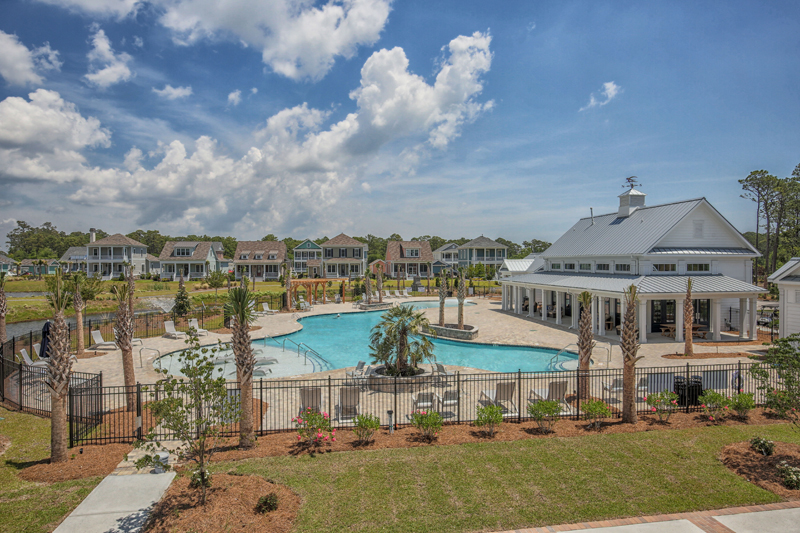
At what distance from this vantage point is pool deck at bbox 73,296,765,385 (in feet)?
58.1

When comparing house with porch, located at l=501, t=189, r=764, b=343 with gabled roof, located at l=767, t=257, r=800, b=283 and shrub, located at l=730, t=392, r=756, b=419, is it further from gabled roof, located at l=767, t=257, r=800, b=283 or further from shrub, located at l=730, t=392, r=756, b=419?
shrub, located at l=730, t=392, r=756, b=419

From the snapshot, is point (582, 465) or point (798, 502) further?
point (582, 465)

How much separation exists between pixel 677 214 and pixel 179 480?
30340 mm

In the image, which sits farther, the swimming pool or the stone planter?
the stone planter

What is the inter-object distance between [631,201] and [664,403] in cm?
2539

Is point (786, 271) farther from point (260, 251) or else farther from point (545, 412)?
point (260, 251)

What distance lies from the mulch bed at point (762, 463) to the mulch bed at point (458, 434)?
1.62 metres

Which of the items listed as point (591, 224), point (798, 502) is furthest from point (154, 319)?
point (591, 224)

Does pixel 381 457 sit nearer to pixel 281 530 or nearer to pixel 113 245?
pixel 281 530

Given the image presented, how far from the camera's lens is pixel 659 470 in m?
8.73

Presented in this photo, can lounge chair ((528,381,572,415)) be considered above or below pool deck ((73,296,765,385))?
above

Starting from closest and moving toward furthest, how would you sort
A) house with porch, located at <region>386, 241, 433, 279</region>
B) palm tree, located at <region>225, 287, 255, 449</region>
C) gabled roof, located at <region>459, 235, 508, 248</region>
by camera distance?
palm tree, located at <region>225, 287, 255, 449</region>
house with porch, located at <region>386, 241, 433, 279</region>
gabled roof, located at <region>459, 235, 508, 248</region>

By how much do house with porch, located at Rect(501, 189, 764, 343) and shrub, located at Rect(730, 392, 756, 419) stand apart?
1114 centimetres

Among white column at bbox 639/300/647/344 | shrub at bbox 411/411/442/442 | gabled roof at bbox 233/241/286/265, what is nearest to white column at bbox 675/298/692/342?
white column at bbox 639/300/647/344
